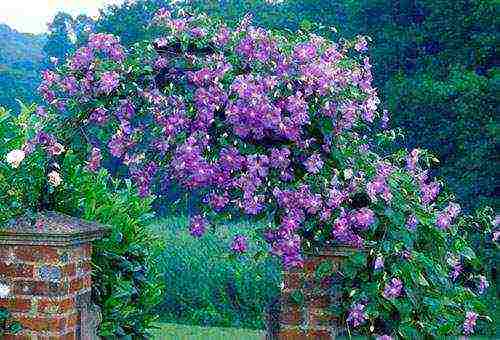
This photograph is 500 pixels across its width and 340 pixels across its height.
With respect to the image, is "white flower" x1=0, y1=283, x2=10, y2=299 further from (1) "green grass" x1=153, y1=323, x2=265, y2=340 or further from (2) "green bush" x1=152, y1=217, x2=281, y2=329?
(2) "green bush" x1=152, y1=217, x2=281, y2=329

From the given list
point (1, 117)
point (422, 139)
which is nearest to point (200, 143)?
point (1, 117)

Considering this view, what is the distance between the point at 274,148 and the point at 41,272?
133 cm

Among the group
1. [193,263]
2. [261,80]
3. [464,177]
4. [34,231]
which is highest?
[261,80]

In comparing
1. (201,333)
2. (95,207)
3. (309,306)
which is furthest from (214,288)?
(309,306)

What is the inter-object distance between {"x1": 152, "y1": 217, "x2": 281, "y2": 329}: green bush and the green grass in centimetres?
60

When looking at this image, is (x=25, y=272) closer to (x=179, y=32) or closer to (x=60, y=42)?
(x=179, y=32)

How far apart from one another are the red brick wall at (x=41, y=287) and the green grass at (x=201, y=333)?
772 centimetres

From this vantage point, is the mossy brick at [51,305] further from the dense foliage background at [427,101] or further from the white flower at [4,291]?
the dense foliage background at [427,101]

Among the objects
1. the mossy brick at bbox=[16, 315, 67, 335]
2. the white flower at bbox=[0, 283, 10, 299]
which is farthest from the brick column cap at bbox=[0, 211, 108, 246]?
the mossy brick at bbox=[16, 315, 67, 335]

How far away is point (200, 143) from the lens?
4.13 m

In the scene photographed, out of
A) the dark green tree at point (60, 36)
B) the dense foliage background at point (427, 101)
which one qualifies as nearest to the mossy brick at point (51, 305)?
the dense foliage background at point (427, 101)

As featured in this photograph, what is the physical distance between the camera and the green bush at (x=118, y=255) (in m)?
5.37

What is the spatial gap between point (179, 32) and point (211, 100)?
496mm

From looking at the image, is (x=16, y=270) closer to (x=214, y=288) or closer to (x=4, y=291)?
(x=4, y=291)
